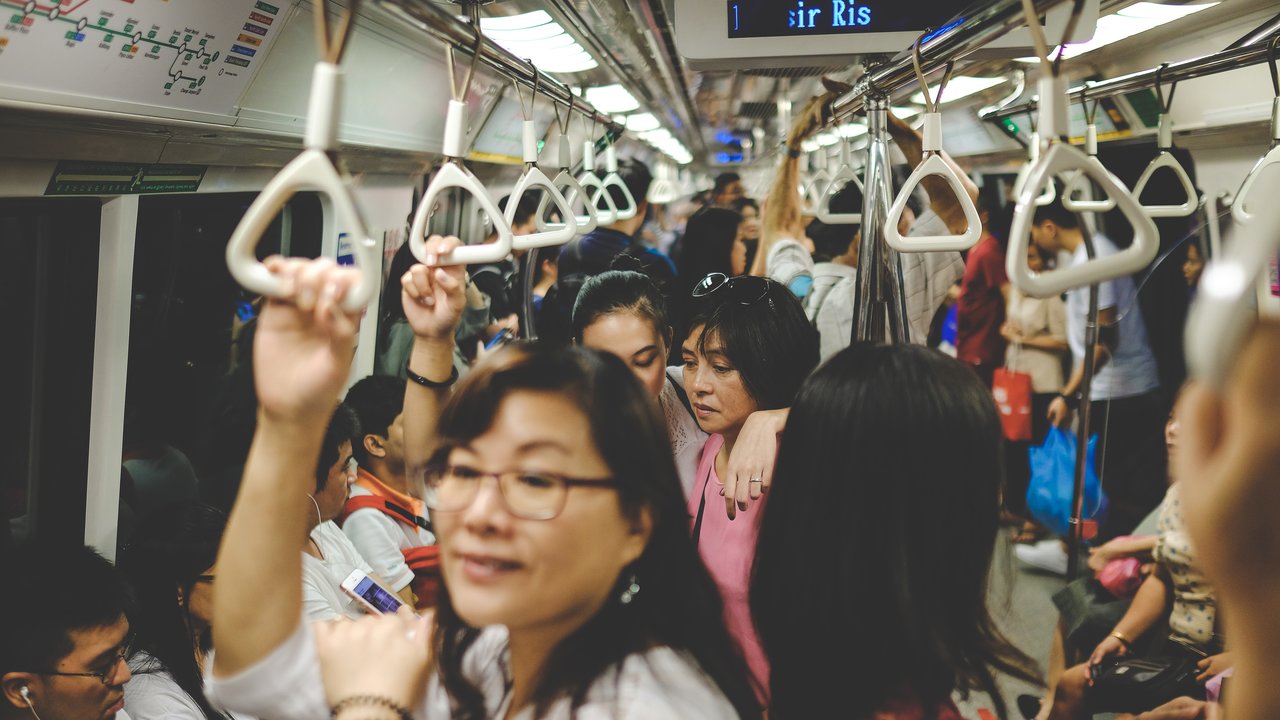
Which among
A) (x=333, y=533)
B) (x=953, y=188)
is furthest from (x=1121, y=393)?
(x=333, y=533)

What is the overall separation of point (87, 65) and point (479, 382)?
160cm

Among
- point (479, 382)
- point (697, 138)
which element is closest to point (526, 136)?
point (479, 382)

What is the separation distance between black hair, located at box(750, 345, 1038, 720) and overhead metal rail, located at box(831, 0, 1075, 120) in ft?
1.64

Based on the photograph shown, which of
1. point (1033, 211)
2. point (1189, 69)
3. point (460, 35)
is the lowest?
point (1033, 211)

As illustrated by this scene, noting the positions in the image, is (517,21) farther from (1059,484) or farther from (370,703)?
(1059,484)

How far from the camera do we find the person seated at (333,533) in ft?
8.43

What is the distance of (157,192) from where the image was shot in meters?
2.74

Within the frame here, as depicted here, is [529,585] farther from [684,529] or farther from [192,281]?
[192,281]

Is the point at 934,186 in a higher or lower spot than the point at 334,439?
higher

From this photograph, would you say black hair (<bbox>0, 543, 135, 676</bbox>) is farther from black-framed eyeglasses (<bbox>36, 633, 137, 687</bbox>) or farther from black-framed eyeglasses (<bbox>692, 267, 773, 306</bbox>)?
black-framed eyeglasses (<bbox>692, 267, 773, 306</bbox>)

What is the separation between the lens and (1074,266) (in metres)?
0.99

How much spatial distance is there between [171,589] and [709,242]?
310cm

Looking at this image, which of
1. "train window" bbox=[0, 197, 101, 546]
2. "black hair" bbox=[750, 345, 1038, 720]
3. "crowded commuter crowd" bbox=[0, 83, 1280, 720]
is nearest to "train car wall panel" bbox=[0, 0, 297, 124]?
"train window" bbox=[0, 197, 101, 546]

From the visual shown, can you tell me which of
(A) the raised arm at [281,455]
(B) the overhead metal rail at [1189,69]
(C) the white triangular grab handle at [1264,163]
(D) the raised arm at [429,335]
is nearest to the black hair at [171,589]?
(D) the raised arm at [429,335]
